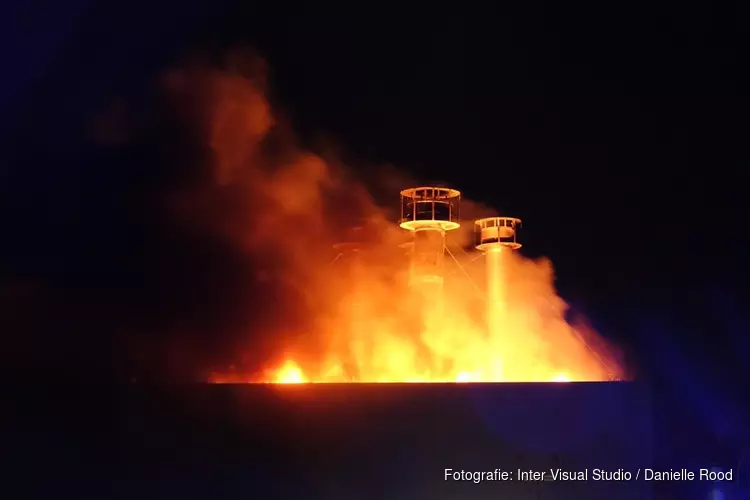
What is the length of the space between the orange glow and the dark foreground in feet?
11.2

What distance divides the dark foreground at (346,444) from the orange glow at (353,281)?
11.2 ft

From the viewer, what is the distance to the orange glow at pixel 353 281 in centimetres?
1577

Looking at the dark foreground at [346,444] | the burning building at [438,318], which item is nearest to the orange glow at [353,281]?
the burning building at [438,318]

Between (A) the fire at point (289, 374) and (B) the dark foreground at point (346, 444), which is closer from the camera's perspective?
(B) the dark foreground at point (346, 444)

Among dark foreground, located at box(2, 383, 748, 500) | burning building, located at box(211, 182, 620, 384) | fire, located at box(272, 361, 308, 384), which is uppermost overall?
burning building, located at box(211, 182, 620, 384)

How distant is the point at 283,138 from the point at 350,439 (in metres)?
7.19

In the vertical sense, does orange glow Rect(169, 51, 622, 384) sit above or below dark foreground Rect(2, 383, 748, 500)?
above

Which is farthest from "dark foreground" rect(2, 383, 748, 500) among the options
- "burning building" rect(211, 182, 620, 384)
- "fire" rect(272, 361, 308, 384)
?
"burning building" rect(211, 182, 620, 384)

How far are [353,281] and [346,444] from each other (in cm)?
525

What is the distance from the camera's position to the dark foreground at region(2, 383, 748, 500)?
38.4 feet

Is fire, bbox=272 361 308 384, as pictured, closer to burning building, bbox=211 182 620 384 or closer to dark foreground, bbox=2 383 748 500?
burning building, bbox=211 182 620 384

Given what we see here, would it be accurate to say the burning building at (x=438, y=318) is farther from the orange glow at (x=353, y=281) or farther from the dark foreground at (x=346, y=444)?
the dark foreground at (x=346, y=444)

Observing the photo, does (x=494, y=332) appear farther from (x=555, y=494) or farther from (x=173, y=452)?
(x=173, y=452)

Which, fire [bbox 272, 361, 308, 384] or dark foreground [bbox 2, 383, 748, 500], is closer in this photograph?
dark foreground [bbox 2, 383, 748, 500]
